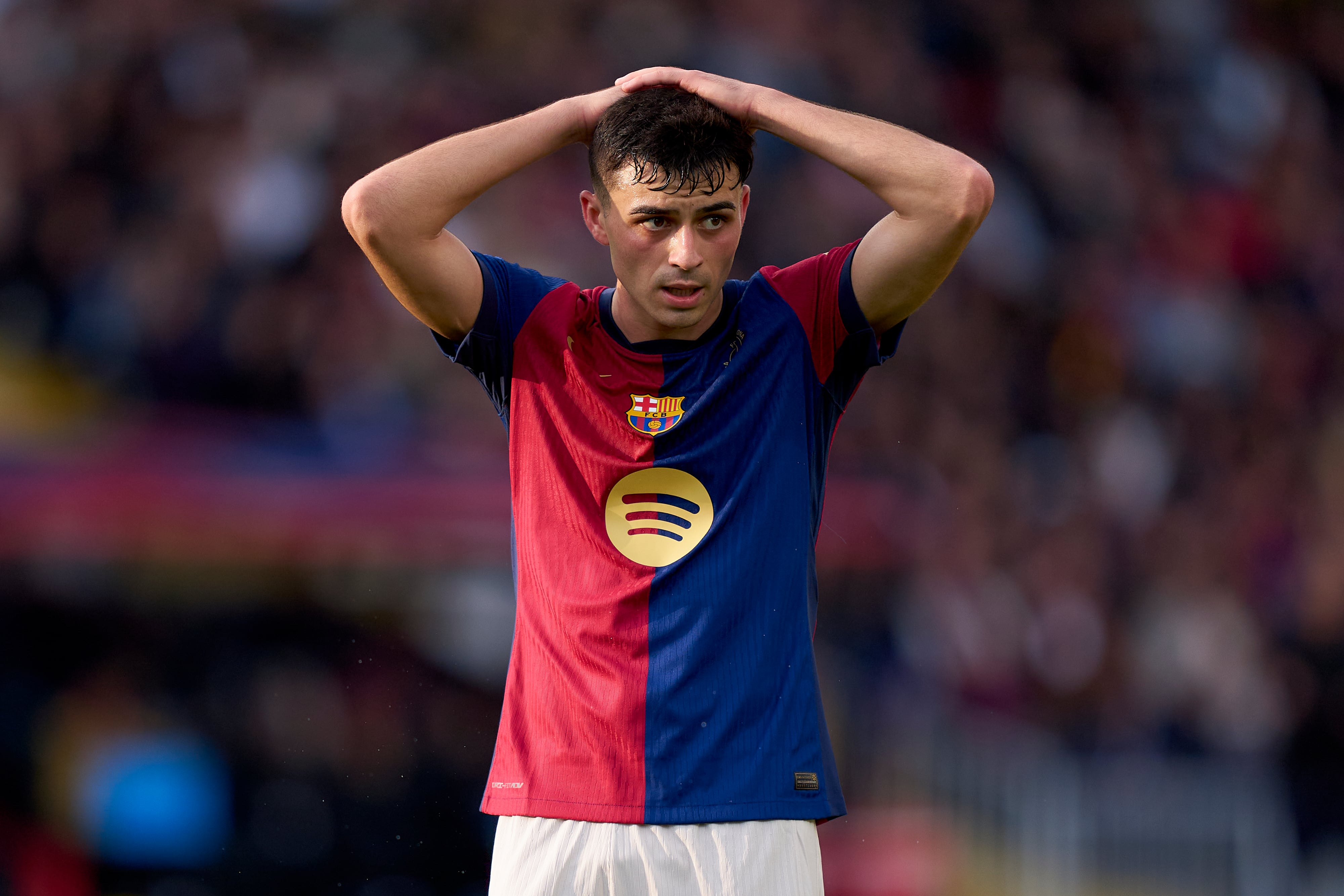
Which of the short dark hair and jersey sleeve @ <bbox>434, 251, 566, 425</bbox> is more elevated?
the short dark hair

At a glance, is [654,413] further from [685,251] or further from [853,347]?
[853,347]

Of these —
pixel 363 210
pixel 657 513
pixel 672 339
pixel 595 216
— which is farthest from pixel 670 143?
pixel 657 513

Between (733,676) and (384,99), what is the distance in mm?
6806

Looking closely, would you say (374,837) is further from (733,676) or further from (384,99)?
(384,99)

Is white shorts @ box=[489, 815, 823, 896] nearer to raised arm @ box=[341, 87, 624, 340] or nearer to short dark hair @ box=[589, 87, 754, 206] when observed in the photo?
raised arm @ box=[341, 87, 624, 340]

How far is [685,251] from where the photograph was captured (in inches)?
111

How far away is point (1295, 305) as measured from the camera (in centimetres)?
1067

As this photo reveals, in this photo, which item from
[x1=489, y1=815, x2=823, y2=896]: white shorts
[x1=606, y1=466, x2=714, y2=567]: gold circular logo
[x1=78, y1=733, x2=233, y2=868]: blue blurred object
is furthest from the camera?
[x1=78, y1=733, x2=233, y2=868]: blue blurred object

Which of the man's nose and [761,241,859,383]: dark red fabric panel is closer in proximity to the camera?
the man's nose

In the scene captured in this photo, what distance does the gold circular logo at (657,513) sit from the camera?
2795mm

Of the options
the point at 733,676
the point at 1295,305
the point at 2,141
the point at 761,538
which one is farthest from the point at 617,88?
the point at 1295,305

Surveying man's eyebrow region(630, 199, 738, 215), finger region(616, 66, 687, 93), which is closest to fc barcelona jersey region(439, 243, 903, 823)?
man's eyebrow region(630, 199, 738, 215)

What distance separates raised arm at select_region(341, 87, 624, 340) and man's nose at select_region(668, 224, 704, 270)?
1.06ft

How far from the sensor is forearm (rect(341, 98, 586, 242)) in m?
→ 2.85
